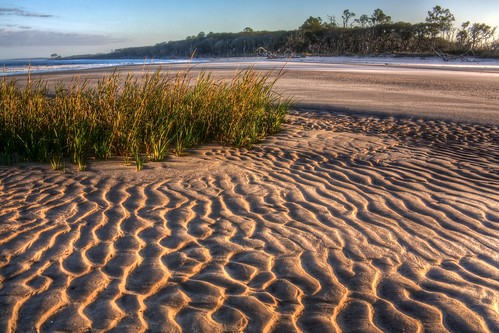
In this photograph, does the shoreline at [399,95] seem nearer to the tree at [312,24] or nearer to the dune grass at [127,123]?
the dune grass at [127,123]

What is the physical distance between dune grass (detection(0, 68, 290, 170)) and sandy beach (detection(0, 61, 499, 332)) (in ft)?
0.94

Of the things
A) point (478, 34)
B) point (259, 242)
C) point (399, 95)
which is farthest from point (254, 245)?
point (478, 34)

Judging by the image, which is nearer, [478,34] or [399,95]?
[399,95]

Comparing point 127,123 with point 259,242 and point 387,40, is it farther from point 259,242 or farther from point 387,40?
point 387,40

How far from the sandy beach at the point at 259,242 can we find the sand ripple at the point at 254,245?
12 mm

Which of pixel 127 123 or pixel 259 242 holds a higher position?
pixel 127 123

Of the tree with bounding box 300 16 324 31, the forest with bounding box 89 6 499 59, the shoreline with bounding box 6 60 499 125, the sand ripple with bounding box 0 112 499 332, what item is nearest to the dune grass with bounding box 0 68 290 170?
the sand ripple with bounding box 0 112 499 332

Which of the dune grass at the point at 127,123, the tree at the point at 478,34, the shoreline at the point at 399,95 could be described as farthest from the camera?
the tree at the point at 478,34

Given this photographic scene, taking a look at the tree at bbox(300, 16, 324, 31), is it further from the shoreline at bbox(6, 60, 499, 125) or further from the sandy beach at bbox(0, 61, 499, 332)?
the sandy beach at bbox(0, 61, 499, 332)

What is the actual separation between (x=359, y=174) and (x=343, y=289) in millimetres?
2971

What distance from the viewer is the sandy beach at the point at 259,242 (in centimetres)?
303

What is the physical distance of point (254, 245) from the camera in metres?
4.01

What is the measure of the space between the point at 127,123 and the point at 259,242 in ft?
11.0

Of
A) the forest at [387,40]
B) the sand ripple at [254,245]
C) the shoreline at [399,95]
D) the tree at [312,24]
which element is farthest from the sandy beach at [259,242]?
the tree at [312,24]
